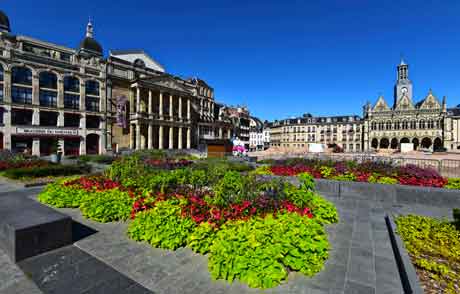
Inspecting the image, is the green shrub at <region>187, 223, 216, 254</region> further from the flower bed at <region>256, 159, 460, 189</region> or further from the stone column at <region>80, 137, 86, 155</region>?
the stone column at <region>80, 137, 86, 155</region>

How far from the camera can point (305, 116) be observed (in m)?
102

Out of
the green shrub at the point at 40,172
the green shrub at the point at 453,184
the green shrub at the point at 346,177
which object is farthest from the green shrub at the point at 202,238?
the green shrub at the point at 40,172

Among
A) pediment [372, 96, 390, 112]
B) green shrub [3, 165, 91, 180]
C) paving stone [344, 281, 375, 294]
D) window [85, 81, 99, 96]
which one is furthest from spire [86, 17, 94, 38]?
pediment [372, 96, 390, 112]

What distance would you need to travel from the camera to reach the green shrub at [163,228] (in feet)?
14.3

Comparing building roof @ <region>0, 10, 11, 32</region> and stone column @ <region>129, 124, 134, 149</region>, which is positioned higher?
building roof @ <region>0, 10, 11, 32</region>

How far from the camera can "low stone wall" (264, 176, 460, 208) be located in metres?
7.45

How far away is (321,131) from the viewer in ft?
300

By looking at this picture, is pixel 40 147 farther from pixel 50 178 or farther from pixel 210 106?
pixel 210 106

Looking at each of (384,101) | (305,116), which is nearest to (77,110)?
(305,116)

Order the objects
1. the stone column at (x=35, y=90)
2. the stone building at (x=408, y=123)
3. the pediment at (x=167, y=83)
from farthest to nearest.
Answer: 1. the stone building at (x=408, y=123)
2. the pediment at (x=167, y=83)
3. the stone column at (x=35, y=90)

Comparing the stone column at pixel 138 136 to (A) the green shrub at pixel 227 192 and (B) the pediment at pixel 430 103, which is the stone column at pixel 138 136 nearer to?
(A) the green shrub at pixel 227 192

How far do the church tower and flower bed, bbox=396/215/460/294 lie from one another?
104974 millimetres

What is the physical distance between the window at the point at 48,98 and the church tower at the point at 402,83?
4372 inches

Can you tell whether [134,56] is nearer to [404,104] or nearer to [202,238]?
[202,238]
